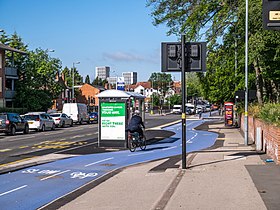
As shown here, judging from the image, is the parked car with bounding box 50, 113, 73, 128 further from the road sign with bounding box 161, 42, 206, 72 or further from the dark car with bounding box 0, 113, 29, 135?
the road sign with bounding box 161, 42, 206, 72

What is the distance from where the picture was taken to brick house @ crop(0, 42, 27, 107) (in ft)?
198

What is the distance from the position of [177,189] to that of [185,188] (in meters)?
0.21

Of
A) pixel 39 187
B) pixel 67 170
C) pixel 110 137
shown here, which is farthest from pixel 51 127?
pixel 39 187

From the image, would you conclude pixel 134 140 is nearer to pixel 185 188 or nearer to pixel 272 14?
pixel 185 188

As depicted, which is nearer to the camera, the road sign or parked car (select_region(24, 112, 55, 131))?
the road sign

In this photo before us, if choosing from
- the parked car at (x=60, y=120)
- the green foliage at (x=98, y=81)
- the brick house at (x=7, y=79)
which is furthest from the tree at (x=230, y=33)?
the green foliage at (x=98, y=81)

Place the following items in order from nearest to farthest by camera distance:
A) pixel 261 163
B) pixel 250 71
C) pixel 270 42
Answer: pixel 261 163 → pixel 270 42 → pixel 250 71

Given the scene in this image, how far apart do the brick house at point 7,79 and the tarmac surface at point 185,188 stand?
48597 millimetres

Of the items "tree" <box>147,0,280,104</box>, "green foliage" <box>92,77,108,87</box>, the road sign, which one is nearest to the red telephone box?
"tree" <box>147,0,280,104</box>

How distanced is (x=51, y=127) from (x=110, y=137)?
20.9m

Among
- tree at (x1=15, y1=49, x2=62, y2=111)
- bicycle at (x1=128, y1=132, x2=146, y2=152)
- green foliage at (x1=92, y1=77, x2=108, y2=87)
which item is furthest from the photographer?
green foliage at (x1=92, y1=77, x2=108, y2=87)

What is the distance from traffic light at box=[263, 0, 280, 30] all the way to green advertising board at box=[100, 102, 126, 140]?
14.1 metres

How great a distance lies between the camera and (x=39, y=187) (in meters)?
11.3

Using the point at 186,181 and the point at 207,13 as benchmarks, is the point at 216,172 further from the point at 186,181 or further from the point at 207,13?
the point at 207,13
